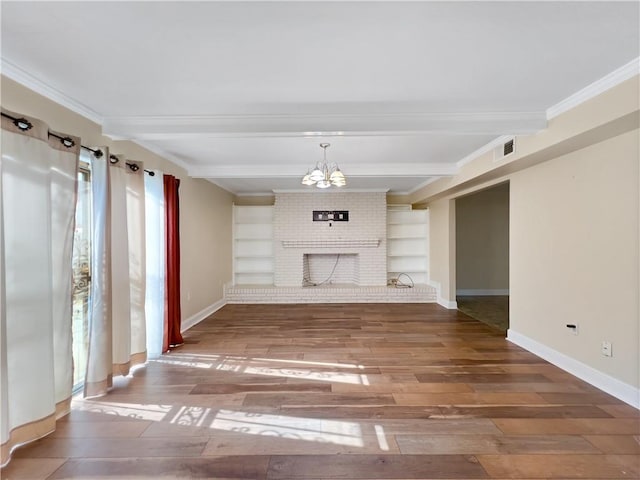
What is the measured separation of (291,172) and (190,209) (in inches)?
66.1

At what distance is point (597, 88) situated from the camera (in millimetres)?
2283

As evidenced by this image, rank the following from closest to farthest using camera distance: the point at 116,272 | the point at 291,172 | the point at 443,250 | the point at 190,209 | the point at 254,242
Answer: the point at 116,272, the point at 291,172, the point at 190,209, the point at 443,250, the point at 254,242

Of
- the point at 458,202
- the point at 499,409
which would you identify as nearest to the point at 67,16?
the point at 499,409

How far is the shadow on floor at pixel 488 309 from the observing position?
16.7 ft

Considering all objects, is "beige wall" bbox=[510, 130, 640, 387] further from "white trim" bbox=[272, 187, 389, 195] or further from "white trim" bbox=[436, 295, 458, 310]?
"white trim" bbox=[272, 187, 389, 195]

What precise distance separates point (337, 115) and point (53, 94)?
86.0 inches

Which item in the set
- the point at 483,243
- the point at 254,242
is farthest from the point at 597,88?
the point at 254,242

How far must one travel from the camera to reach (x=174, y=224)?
3893mm

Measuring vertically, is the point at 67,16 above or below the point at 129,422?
above

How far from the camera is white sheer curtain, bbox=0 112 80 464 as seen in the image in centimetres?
192

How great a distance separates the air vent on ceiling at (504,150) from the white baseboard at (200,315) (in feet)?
15.3

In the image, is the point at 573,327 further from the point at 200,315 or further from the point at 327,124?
the point at 200,315

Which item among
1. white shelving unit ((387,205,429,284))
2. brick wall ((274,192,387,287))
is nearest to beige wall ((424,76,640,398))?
brick wall ((274,192,387,287))

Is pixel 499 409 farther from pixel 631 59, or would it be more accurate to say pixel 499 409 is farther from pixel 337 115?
pixel 337 115
